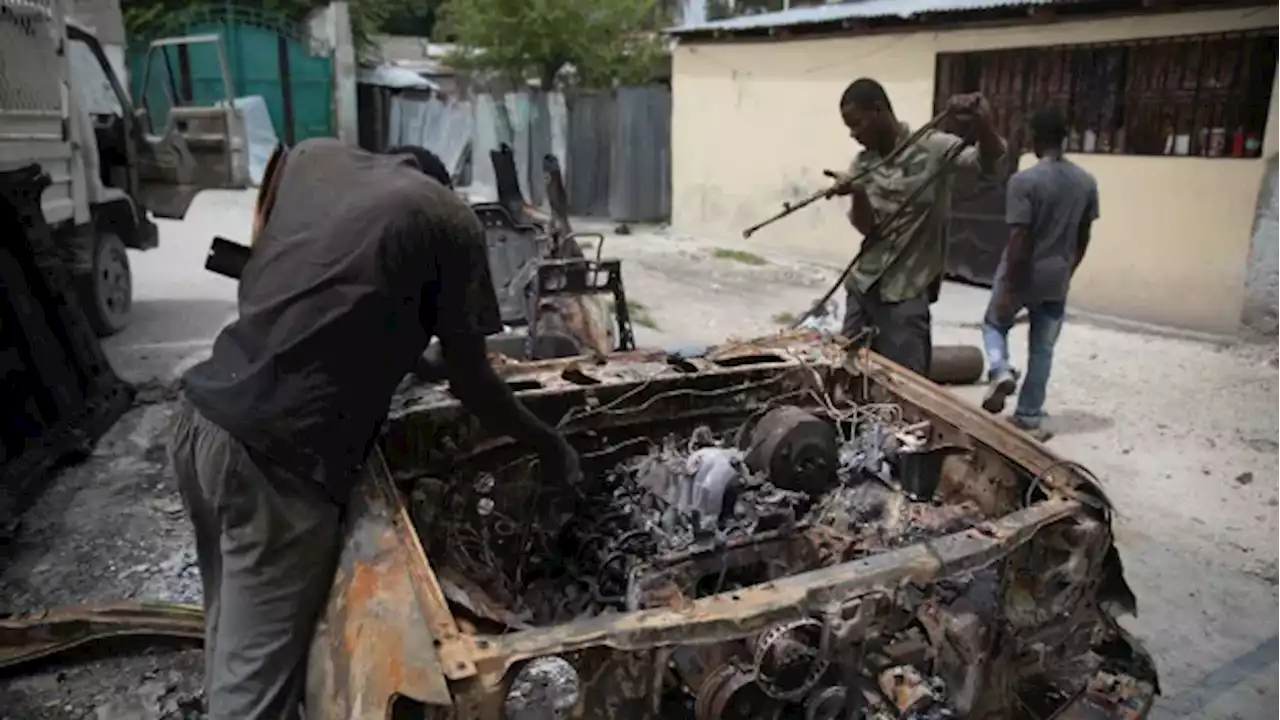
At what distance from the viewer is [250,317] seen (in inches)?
89.7

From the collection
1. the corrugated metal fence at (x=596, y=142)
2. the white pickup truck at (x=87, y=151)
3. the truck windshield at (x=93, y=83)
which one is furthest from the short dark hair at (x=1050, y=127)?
the corrugated metal fence at (x=596, y=142)

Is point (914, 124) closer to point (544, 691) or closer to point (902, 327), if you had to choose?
point (902, 327)

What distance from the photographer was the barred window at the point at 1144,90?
8.19 meters

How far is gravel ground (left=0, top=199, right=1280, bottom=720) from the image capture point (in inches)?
139

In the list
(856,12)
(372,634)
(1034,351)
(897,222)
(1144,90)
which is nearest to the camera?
(372,634)

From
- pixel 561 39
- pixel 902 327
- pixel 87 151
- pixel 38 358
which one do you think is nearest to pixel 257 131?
pixel 561 39

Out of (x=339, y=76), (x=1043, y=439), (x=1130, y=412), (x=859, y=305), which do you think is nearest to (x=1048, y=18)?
(x=1130, y=412)

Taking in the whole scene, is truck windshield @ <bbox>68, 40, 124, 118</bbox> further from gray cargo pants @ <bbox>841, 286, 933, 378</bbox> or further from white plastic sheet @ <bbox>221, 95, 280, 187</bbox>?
white plastic sheet @ <bbox>221, 95, 280, 187</bbox>

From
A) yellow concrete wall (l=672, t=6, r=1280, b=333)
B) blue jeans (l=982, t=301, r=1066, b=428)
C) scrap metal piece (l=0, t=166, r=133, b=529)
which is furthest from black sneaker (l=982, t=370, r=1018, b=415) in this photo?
scrap metal piece (l=0, t=166, r=133, b=529)

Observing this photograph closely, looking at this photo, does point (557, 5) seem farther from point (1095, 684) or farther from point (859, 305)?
point (1095, 684)

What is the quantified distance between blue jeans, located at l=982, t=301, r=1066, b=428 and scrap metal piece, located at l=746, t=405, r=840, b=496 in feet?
11.0

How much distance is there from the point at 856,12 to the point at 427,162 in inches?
389

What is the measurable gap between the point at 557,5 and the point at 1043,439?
12.7m

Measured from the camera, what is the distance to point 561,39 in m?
16.5
